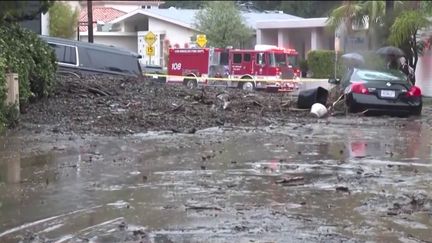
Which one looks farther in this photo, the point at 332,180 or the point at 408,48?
the point at 408,48

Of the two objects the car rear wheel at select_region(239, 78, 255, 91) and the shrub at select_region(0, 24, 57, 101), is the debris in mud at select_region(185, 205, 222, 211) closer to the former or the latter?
the shrub at select_region(0, 24, 57, 101)


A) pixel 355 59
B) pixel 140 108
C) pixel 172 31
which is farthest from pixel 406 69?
pixel 172 31

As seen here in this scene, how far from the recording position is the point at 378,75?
19109 mm

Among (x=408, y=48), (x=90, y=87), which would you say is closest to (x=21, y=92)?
(x=90, y=87)

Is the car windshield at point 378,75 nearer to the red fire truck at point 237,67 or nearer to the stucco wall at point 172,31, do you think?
the red fire truck at point 237,67

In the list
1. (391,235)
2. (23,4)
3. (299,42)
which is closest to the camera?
(23,4)

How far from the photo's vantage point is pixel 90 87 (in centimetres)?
1859

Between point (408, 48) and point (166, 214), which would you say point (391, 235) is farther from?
point (408, 48)

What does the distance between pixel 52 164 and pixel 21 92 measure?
15.5ft

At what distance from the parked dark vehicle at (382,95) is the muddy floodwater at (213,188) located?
15.1 ft

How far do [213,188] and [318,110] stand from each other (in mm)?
10295

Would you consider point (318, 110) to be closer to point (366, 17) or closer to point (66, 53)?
point (66, 53)

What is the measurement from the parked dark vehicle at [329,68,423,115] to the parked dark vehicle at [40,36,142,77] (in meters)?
7.48

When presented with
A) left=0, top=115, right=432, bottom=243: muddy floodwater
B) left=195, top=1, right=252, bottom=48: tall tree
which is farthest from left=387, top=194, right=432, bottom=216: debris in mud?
left=195, top=1, right=252, bottom=48: tall tree
